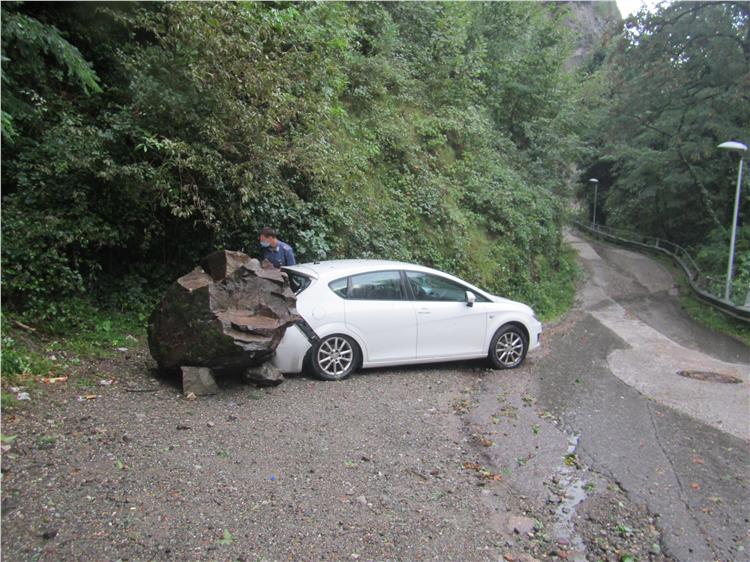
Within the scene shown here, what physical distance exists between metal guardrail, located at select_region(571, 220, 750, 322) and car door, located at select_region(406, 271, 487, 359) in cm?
1235

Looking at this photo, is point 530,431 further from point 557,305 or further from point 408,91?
point 408,91

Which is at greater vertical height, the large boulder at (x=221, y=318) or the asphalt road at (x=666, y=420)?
the large boulder at (x=221, y=318)

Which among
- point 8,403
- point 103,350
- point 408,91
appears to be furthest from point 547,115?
point 8,403

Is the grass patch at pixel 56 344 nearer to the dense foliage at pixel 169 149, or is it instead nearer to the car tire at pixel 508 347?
the dense foliage at pixel 169 149

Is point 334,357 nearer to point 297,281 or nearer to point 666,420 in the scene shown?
point 297,281

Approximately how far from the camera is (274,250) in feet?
26.2

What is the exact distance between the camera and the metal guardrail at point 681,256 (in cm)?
1786

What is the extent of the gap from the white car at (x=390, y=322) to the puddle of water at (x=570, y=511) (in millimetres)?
2653

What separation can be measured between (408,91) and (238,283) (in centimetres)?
1260

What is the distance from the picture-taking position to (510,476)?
4945 millimetres

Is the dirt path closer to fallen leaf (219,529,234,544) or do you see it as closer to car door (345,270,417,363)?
fallen leaf (219,529,234,544)

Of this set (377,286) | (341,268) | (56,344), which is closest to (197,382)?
(56,344)

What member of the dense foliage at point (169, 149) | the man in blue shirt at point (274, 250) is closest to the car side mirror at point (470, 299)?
the man in blue shirt at point (274, 250)

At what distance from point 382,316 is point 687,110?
23160 millimetres
